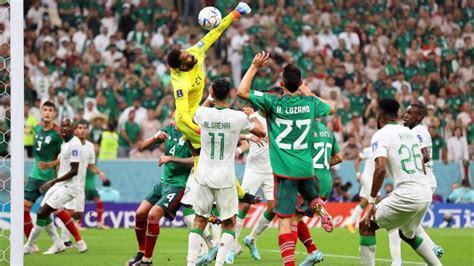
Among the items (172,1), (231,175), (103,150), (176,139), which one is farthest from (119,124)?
(231,175)

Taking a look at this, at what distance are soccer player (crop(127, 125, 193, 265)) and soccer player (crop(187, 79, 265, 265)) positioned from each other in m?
1.15

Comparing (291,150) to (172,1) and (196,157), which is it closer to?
(196,157)

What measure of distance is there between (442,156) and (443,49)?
540 cm

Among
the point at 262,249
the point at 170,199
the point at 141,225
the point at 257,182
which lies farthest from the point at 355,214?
the point at 170,199

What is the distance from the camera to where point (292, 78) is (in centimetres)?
1206

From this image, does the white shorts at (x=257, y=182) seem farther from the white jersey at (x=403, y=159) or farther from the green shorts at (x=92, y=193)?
the green shorts at (x=92, y=193)

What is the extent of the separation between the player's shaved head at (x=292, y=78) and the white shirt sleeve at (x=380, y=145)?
1.25 metres

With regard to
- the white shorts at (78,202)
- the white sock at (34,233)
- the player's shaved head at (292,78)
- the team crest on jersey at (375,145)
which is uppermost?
the player's shaved head at (292,78)

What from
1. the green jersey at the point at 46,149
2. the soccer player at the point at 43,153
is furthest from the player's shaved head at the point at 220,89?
the green jersey at the point at 46,149

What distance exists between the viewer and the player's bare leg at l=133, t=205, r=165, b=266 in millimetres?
13570

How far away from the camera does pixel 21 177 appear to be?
12.1 meters

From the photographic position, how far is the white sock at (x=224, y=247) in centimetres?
1224

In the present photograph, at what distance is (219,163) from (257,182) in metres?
4.48

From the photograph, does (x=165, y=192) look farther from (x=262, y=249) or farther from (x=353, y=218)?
(x=353, y=218)
